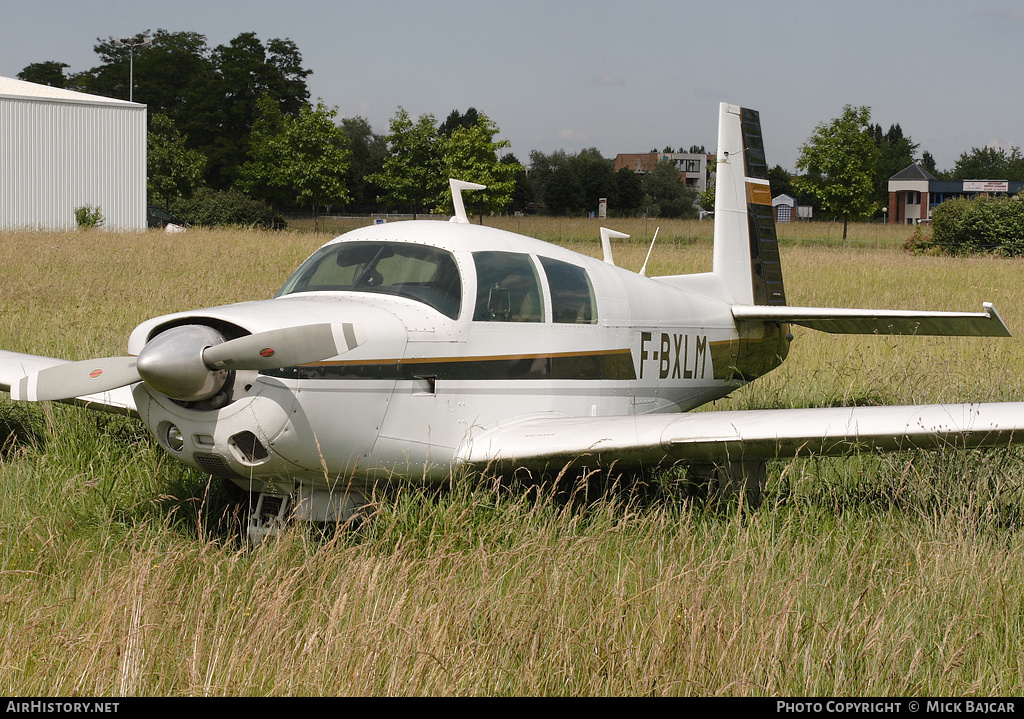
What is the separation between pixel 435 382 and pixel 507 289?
33.2 inches

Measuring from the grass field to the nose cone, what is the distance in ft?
2.34

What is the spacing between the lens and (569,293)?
5.71 metres

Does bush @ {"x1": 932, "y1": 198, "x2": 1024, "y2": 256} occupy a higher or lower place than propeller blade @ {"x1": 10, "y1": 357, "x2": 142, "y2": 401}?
higher

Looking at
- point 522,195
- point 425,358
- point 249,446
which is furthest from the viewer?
point 522,195

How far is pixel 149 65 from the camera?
7756cm

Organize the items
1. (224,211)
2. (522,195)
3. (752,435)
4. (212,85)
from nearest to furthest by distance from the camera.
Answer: (752,435) < (224,211) < (212,85) < (522,195)

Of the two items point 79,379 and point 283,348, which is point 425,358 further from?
point 79,379

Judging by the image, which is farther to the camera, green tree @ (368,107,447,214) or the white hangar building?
green tree @ (368,107,447,214)

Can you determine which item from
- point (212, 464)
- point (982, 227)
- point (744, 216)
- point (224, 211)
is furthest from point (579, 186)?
point (212, 464)

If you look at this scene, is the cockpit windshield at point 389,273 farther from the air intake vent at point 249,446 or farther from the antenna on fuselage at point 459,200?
the air intake vent at point 249,446

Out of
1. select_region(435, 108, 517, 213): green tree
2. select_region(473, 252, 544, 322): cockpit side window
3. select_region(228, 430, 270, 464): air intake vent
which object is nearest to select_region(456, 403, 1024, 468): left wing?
select_region(473, 252, 544, 322): cockpit side window

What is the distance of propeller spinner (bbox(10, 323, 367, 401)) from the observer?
150 inches

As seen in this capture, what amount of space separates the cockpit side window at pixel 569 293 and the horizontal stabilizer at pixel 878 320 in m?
2.17

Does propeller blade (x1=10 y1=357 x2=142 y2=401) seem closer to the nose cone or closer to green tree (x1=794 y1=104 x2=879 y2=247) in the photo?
the nose cone
